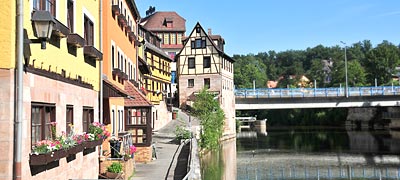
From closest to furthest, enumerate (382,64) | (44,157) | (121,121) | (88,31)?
(44,157) < (88,31) < (121,121) < (382,64)

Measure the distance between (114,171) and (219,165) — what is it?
18550mm

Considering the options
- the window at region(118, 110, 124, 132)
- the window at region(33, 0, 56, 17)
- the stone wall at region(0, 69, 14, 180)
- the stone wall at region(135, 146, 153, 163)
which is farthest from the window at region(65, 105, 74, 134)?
the stone wall at region(135, 146, 153, 163)

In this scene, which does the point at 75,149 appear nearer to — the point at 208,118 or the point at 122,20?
the point at 122,20

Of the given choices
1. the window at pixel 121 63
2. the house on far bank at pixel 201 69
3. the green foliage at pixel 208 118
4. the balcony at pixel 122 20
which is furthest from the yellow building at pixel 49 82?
the house on far bank at pixel 201 69

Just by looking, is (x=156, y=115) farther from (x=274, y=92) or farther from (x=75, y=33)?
(x=75, y=33)

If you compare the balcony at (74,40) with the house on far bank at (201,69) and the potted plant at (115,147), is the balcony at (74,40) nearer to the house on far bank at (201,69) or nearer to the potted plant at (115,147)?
the potted plant at (115,147)

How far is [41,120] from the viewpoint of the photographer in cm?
992

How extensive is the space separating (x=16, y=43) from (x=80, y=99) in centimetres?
492

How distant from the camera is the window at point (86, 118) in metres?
13.9

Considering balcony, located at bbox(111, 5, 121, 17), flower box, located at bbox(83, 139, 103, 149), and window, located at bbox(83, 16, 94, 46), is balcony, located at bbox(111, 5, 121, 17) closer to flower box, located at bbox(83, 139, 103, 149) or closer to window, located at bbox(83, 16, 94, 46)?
window, located at bbox(83, 16, 94, 46)

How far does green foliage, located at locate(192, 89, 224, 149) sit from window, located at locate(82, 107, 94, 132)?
24300 mm

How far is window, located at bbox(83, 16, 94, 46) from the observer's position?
14.5 metres

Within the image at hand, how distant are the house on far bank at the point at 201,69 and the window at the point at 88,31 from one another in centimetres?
4066

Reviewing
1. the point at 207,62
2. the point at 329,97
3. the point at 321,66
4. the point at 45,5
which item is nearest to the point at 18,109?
the point at 45,5
